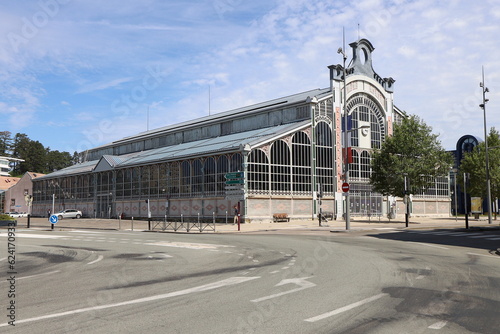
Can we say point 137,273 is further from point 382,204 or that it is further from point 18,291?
point 382,204

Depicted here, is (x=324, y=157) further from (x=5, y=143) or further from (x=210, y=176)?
(x=5, y=143)

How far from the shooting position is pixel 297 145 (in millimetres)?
49094

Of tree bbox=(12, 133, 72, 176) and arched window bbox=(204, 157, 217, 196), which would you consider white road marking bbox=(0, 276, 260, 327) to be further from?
tree bbox=(12, 133, 72, 176)

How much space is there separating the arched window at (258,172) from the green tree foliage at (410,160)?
12.4 metres

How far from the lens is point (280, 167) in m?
47.5

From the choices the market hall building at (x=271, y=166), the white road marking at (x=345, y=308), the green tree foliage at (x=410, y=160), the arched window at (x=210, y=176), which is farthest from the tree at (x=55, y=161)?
the white road marking at (x=345, y=308)

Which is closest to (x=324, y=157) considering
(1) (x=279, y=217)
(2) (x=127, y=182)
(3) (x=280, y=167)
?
(3) (x=280, y=167)

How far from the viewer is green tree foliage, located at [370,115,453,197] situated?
47.2m

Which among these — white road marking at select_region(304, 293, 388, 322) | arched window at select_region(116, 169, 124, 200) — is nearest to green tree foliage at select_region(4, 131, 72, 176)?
arched window at select_region(116, 169, 124, 200)

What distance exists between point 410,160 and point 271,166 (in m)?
14.4

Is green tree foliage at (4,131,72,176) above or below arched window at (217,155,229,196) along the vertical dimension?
above

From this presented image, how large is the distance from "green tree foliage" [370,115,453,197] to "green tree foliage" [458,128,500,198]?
1530 centimetres

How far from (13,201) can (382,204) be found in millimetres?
67839

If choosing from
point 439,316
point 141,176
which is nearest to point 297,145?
point 141,176
